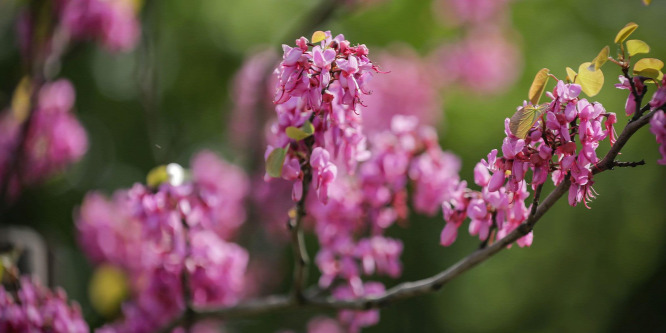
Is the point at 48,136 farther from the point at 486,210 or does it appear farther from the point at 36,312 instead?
the point at 486,210

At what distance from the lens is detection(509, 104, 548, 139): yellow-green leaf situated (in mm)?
1057

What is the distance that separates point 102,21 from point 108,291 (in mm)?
1273

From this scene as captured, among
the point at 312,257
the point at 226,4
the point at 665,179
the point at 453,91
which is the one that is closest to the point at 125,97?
the point at 226,4

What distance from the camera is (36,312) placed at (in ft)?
5.47

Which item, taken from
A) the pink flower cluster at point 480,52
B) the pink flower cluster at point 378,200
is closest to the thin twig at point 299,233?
the pink flower cluster at point 378,200

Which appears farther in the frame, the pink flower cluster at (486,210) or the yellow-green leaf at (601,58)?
the pink flower cluster at (486,210)

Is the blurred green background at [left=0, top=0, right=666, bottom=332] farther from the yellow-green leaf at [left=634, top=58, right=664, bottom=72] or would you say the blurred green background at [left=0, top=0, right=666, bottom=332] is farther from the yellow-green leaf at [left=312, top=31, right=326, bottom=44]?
the yellow-green leaf at [left=634, top=58, right=664, bottom=72]

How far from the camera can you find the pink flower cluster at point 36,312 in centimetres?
163

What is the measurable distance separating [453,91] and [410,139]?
338cm

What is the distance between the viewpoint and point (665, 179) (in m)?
4.40

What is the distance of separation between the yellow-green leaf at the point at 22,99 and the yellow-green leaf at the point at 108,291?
761 millimetres

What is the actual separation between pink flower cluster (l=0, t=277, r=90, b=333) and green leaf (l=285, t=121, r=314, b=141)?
3.13ft

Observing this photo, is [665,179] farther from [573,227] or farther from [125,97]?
[125,97]

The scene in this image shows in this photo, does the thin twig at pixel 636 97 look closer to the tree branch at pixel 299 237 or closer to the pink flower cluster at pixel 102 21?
the tree branch at pixel 299 237
